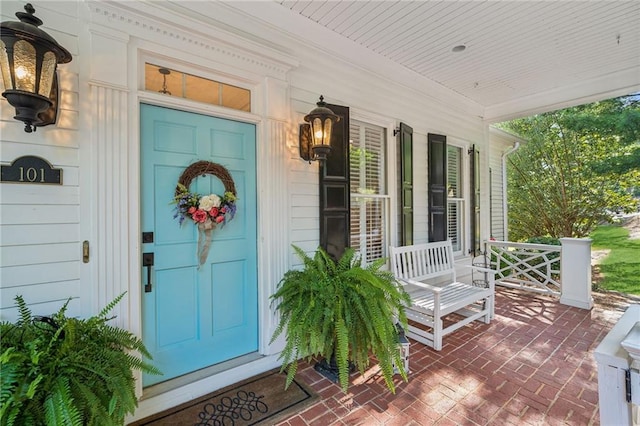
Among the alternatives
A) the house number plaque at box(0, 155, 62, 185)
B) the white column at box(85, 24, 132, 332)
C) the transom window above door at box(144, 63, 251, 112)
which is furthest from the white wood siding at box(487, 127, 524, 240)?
the house number plaque at box(0, 155, 62, 185)

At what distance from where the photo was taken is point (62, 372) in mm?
1384

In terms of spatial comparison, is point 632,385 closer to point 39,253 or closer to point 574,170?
point 39,253

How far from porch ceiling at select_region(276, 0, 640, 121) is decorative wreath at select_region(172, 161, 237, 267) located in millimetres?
1628

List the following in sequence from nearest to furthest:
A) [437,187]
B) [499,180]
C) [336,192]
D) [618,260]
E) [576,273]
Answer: [336,192], [576,273], [437,187], [618,260], [499,180]

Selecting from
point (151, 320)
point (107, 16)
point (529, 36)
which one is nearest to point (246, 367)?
point (151, 320)

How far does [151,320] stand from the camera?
2121 mm

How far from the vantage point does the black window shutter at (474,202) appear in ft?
16.0

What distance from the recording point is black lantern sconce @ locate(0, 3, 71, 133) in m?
1.46

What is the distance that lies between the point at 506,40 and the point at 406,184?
6.09 ft

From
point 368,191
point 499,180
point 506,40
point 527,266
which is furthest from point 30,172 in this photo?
point 499,180

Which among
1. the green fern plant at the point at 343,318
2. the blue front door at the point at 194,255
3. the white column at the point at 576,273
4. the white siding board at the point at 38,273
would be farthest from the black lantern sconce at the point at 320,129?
the white column at the point at 576,273

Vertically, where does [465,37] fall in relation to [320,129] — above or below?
above

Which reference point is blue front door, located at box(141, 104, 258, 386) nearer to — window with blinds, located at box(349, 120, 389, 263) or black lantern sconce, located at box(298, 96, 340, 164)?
black lantern sconce, located at box(298, 96, 340, 164)

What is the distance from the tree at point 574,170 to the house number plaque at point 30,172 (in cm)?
837
